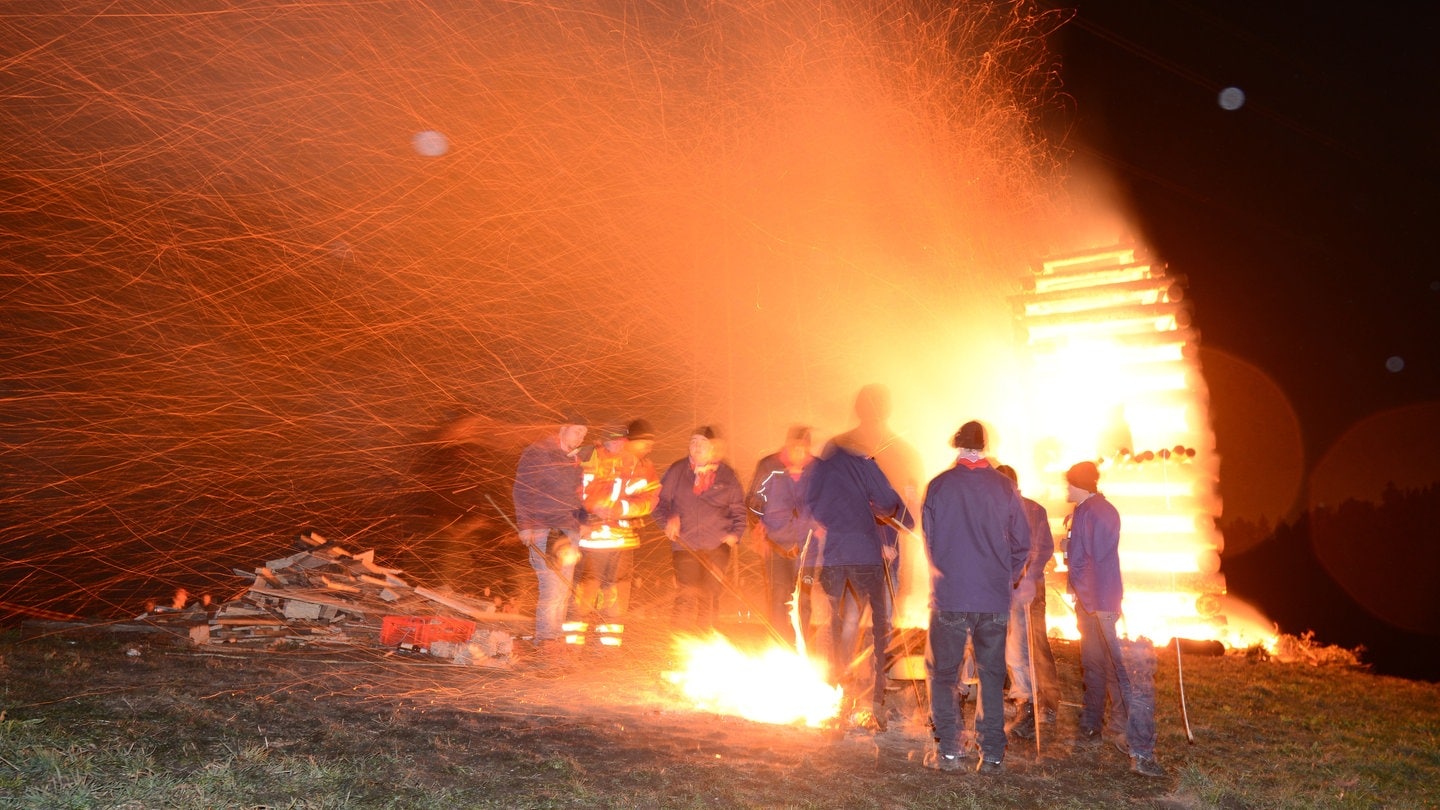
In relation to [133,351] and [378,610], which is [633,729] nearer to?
[378,610]

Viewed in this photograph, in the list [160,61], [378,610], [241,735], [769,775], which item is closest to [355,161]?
[160,61]

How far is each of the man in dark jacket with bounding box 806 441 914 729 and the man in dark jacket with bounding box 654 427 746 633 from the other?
1.85 m

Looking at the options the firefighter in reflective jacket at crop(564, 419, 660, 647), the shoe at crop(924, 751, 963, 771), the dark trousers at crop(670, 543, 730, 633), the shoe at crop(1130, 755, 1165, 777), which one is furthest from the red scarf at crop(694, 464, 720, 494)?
the shoe at crop(1130, 755, 1165, 777)

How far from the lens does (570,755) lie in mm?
5020

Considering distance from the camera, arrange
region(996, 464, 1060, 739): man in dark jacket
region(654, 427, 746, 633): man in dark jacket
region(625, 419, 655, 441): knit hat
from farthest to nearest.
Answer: region(625, 419, 655, 441): knit hat < region(654, 427, 746, 633): man in dark jacket < region(996, 464, 1060, 739): man in dark jacket

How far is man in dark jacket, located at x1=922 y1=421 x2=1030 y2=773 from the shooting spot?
215 inches

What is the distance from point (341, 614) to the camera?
8.43m

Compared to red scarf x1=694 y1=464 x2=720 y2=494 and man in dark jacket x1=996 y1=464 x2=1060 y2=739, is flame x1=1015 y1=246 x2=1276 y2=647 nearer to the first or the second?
man in dark jacket x1=996 y1=464 x2=1060 y2=739

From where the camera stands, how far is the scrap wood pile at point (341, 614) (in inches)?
303

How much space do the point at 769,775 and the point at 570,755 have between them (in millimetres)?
1063

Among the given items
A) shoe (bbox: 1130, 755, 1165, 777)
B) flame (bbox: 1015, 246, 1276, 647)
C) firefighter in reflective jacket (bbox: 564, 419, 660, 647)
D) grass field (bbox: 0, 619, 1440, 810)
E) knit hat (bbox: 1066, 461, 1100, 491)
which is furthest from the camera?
flame (bbox: 1015, 246, 1276, 647)

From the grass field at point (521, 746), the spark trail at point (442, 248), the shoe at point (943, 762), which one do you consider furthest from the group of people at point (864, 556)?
the spark trail at point (442, 248)

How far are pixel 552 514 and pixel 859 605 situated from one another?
283cm

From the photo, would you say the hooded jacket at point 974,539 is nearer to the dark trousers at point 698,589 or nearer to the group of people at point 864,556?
the group of people at point 864,556
